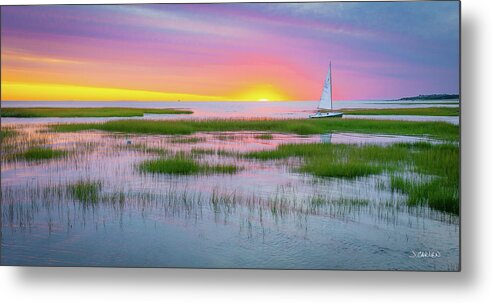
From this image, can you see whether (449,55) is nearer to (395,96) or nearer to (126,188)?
(395,96)

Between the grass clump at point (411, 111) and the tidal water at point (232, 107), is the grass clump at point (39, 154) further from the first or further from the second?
the grass clump at point (411, 111)

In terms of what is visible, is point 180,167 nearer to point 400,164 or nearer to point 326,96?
point 326,96

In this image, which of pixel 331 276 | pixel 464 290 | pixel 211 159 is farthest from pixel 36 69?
pixel 464 290

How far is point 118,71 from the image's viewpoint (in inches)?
197

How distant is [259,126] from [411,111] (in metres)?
1.36

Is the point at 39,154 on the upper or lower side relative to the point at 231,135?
lower

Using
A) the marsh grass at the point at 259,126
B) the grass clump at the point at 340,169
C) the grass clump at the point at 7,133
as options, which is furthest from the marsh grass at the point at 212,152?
the grass clump at the point at 7,133

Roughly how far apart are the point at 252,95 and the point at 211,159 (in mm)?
682

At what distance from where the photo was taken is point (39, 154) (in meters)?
4.99

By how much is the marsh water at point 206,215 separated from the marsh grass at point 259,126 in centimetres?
7

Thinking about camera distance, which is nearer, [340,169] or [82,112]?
[340,169]

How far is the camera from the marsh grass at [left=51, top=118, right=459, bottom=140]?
5.00 meters

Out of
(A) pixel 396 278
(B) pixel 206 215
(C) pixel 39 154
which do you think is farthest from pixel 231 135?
(A) pixel 396 278


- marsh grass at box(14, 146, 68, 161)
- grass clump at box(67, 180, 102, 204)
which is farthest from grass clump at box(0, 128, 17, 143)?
grass clump at box(67, 180, 102, 204)
